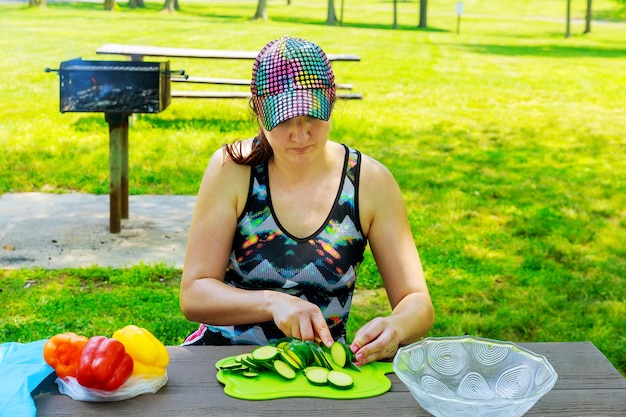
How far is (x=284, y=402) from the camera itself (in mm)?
1601

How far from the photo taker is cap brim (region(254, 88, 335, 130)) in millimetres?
1888

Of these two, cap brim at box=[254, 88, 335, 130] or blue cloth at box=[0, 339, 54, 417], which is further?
cap brim at box=[254, 88, 335, 130]

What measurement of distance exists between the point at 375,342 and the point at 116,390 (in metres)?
0.54

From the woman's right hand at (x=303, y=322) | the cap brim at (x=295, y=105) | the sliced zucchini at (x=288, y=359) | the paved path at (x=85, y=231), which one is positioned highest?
the cap brim at (x=295, y=105)

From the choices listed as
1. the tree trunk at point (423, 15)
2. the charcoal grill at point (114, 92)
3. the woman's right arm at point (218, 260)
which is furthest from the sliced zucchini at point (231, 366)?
the tree trunk at point (423, 15)

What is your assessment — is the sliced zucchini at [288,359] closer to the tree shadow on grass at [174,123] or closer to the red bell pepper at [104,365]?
the red bell pepper at [104,365]

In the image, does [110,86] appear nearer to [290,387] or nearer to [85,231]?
[85,231]

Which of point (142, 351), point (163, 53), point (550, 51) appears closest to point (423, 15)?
point (550, 51)

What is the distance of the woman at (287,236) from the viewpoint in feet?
6.79

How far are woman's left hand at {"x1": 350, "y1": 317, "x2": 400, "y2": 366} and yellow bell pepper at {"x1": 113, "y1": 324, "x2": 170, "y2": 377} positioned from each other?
15.8 inches

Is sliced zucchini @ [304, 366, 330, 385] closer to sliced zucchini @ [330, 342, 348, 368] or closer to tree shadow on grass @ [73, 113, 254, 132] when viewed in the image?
sliced zucchini @ [330, 342, 348, 368]

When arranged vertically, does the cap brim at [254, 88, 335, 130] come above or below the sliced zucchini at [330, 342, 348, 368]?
above

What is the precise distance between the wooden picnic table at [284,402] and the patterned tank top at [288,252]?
42 cm

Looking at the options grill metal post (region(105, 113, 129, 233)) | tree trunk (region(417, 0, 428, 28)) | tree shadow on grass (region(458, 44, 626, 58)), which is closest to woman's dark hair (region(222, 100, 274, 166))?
grill metal post (region(105, 113, 129, 233))
